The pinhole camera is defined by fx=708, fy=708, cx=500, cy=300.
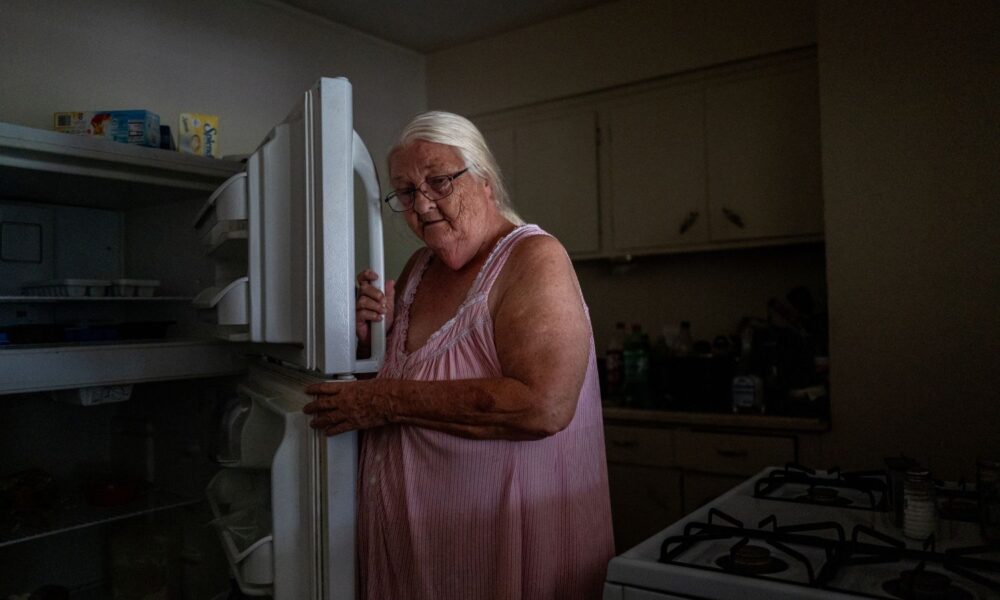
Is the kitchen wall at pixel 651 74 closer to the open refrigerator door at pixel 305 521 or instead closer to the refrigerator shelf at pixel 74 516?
the refrigerator shelf at pixel 74 516

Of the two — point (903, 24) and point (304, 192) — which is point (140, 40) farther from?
point (903, 24)

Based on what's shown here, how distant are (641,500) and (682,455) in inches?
10.3

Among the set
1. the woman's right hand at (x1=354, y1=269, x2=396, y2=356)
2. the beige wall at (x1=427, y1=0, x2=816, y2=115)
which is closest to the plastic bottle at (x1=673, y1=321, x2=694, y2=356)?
the beige wall at (x1=427, y1=0, x2=816, y2=115)

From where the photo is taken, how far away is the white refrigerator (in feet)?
3.81

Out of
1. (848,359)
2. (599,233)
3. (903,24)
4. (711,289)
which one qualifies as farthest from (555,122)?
(848,359)

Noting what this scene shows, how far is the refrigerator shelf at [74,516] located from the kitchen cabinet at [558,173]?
1.95m

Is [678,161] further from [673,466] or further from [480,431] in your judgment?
[480,431]

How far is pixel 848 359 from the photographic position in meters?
2.36

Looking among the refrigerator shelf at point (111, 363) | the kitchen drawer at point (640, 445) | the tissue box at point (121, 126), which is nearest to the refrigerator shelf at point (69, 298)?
the refrigerator shelf at point (111, 363)

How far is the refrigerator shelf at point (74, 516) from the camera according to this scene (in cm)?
182

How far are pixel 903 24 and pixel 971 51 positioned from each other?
218 millimetres

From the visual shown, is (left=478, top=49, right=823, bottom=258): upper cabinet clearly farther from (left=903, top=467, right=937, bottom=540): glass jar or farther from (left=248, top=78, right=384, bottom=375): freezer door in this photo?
(left=248, top=78, right=384, bottom=375): freezer door

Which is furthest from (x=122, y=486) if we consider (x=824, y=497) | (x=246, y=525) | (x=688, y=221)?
(x=688, y=221)

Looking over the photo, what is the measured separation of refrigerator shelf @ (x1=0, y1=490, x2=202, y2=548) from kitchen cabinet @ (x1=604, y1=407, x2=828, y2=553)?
1.56m
